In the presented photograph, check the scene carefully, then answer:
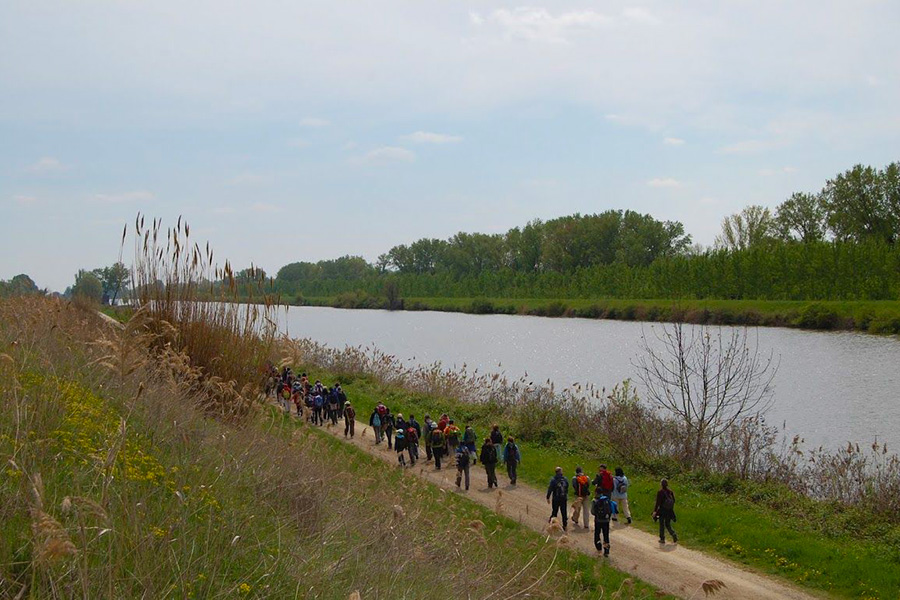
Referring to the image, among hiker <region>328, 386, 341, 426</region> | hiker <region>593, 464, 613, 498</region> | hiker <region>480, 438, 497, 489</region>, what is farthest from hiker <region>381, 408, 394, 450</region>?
hiker <region>593, 464, 613, 498</region>

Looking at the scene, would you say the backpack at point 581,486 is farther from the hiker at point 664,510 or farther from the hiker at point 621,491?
the hiker at point 664,510

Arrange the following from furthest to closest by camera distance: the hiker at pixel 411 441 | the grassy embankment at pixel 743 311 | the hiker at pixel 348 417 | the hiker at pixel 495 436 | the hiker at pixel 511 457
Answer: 1. the grassy embankment at pixel 743 311
2. the hiker at pixel 348 417
3. the hiker at pixel 411 441
4. the hiker at pixel 495 436
5. the hiker at pixel 511 457

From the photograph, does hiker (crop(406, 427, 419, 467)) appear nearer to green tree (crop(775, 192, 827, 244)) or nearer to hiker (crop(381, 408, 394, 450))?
hiker (crop(381, 408, 394, 450))

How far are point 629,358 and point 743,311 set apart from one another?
27.5m

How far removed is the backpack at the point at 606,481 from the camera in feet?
48.5

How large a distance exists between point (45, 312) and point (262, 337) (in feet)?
12.0

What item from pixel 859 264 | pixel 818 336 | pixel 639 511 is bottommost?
pixel 639 511

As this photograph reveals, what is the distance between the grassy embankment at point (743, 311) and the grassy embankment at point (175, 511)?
30154 millimetres

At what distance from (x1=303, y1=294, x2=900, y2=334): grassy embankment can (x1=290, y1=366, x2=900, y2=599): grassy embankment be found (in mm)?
18512

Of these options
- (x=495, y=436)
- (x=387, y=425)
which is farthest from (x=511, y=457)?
(x=387, y=425)

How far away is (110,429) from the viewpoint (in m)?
6.92

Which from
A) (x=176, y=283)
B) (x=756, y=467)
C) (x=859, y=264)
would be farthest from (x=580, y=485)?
(x=859, y=264)

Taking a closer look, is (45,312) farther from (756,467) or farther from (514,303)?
(514,303)

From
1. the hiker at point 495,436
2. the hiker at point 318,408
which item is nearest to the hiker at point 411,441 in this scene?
the hiker at point 495,436
